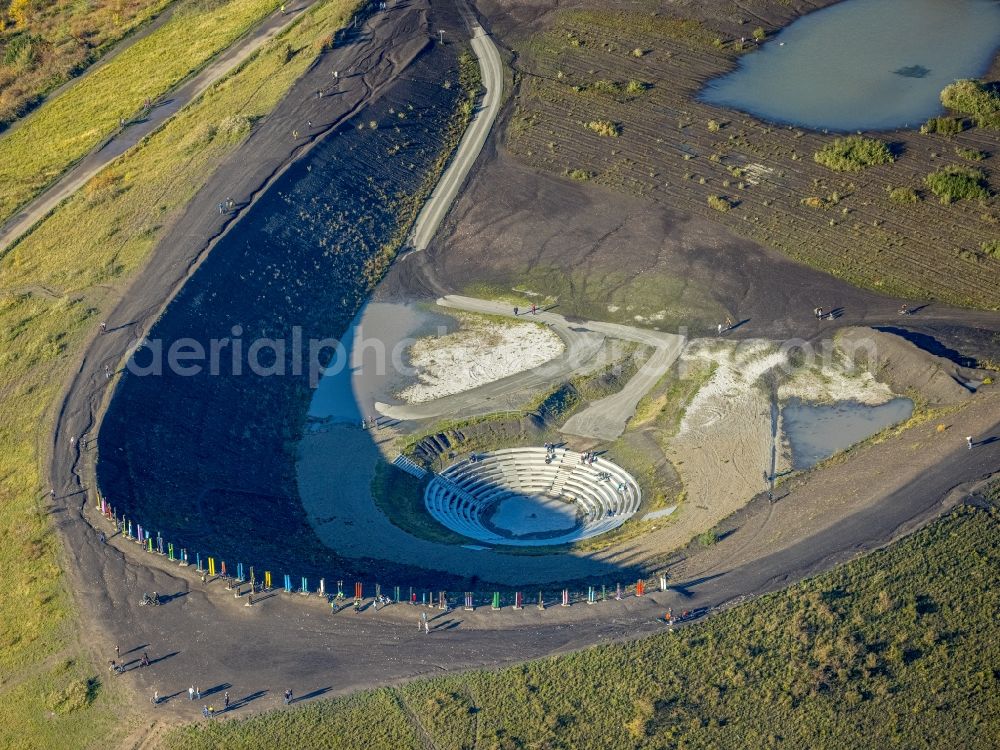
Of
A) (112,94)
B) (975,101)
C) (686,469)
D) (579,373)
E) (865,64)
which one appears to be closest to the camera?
(686,469)

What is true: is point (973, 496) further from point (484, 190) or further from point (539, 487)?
point (484, 190)

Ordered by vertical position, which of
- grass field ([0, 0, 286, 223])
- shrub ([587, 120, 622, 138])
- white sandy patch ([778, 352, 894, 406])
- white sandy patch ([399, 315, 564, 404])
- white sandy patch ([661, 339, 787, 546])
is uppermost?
grass field ([0, 0, 286, 223])

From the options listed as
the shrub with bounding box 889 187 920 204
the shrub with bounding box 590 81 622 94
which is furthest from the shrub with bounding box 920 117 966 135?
the shrub with bounding box 590 81 622 94

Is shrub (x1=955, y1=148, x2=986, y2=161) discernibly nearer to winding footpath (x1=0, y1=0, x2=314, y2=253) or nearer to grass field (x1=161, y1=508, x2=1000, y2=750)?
grass field (x1=161, y1=508, x2=1000, y2=750)

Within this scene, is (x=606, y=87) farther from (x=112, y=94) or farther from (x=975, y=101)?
(x=112, y=94)

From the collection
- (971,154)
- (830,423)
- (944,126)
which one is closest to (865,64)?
(944,126)

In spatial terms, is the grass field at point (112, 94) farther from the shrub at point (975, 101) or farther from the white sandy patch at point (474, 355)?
the shrub at point (975, 101)

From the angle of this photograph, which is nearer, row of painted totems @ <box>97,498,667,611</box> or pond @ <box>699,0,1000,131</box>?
row of painted totems @ <box>97,498,667,611</box>
